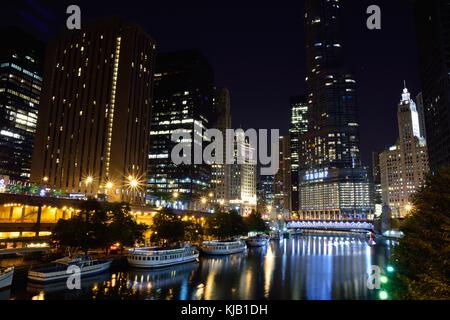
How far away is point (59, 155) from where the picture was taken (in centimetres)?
15438

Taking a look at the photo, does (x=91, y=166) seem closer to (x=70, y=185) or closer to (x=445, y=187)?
(x=70, y=185)

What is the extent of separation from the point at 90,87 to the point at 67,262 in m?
121

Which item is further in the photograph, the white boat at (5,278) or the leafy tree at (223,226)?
the leafy tree at (223,226)

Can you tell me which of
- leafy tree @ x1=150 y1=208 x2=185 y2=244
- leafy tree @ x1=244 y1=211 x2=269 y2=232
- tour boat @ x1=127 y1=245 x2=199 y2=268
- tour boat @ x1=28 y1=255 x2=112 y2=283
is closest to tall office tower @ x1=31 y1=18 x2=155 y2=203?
leafy tree @ x1=244 y1=211 x2=269 y2=232

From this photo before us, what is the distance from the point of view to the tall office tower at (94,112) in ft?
493

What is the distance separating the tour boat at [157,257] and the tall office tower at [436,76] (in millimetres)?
139844

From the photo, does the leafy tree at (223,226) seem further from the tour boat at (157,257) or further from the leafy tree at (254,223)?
the tour boat at (157,257)

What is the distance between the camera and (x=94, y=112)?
506 ft

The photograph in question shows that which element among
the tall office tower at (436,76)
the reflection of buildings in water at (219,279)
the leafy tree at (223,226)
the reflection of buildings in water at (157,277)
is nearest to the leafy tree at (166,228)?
the reflection of buildings in water at (219,279)

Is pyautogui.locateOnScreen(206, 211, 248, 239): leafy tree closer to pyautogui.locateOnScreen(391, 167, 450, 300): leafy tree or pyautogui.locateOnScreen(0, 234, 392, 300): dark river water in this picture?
pyautogui.locateOnScreen(0, 234, 392, 300): dark river water

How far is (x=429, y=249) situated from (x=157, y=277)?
1796 inches

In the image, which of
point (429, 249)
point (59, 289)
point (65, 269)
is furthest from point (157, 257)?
point (429, 249)

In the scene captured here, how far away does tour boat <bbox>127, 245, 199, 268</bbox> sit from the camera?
63.7 meters

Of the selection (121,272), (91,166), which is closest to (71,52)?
(91,166)
